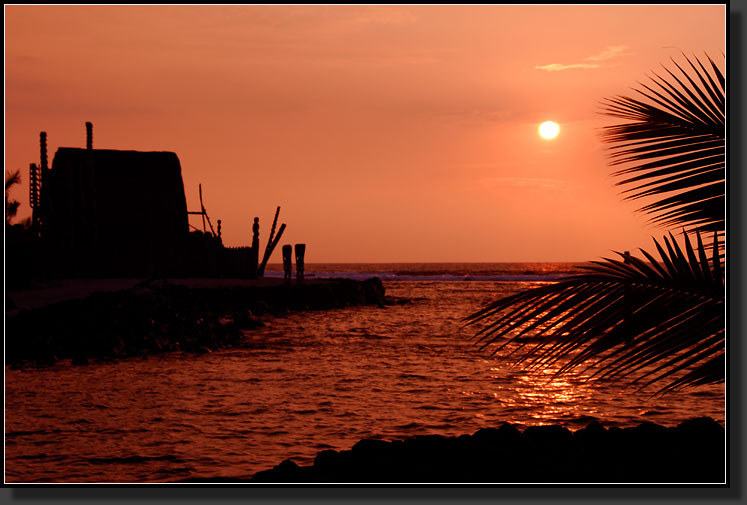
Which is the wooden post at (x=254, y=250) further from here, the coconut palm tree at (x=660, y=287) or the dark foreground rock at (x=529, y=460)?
the coconut palm tree at (x=660, y=287)

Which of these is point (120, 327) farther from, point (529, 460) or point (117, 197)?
point (117, 197)

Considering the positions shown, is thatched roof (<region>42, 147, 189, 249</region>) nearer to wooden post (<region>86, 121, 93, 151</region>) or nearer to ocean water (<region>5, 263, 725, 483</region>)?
wooden post (<region>86, 121, 93, 151</region>)

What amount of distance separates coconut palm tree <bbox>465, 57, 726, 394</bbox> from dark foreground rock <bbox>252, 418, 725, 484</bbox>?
7.84 ft

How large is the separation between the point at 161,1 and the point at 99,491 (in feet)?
12.2

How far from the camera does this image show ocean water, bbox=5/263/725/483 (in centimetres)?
805

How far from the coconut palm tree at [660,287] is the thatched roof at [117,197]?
102ft

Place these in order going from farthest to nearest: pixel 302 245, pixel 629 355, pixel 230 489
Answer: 1. pixel 302 245
2. pixel 230 489
3. pixel 629 355

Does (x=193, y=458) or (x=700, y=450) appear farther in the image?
(x=193, y=458)

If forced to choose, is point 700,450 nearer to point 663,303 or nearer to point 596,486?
point 596,486

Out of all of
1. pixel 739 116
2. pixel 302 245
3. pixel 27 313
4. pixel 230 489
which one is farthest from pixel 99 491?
pixel 302 245

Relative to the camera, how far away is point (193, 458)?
8.04m

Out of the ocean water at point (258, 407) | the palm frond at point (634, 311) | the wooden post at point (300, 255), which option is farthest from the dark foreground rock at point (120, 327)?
the palm frond at point (634, 311)

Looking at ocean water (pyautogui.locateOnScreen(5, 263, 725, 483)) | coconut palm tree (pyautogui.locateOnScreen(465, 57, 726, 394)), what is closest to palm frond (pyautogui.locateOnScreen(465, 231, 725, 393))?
coconut palm tree (pyautogui.locateOnScreen(465, 57, 726, 394))

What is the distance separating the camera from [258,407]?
11016mm
